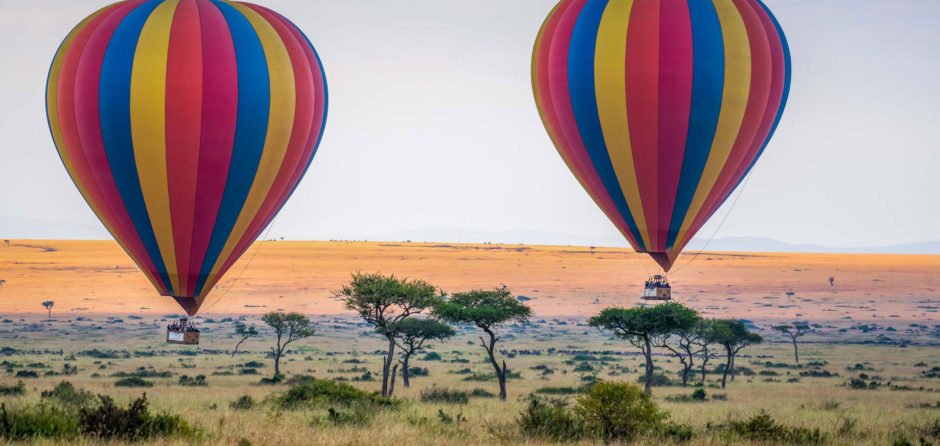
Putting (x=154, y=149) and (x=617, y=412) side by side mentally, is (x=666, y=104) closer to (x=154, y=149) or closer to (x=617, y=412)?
(x=617, y=412)

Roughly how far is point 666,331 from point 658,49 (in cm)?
1469

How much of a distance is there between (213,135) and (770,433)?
1615 centimetres

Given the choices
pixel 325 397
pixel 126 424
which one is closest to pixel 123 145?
pixel 325 397

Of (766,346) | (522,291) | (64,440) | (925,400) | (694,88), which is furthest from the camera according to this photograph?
(522,291)

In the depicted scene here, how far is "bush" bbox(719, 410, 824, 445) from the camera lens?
64.6 ft

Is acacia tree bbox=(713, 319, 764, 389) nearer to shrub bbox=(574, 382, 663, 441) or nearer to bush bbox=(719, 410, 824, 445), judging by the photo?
bush bbox=(719, 410, 824, 445)

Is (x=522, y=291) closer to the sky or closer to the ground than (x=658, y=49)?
closer to the ground

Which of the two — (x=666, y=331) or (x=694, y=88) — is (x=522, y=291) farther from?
(x=694, y=88)

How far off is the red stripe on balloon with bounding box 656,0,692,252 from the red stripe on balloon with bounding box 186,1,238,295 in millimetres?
12731

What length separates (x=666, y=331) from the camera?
39906 mm

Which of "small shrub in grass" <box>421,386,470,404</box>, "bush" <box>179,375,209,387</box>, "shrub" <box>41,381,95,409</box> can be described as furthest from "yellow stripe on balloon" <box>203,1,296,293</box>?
"bush" <box>179,375,209,387</box>

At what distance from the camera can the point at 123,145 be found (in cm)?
2570

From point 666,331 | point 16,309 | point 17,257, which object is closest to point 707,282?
point 16,309

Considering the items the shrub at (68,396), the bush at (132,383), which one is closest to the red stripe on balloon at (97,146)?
the shrub at (68,396)
